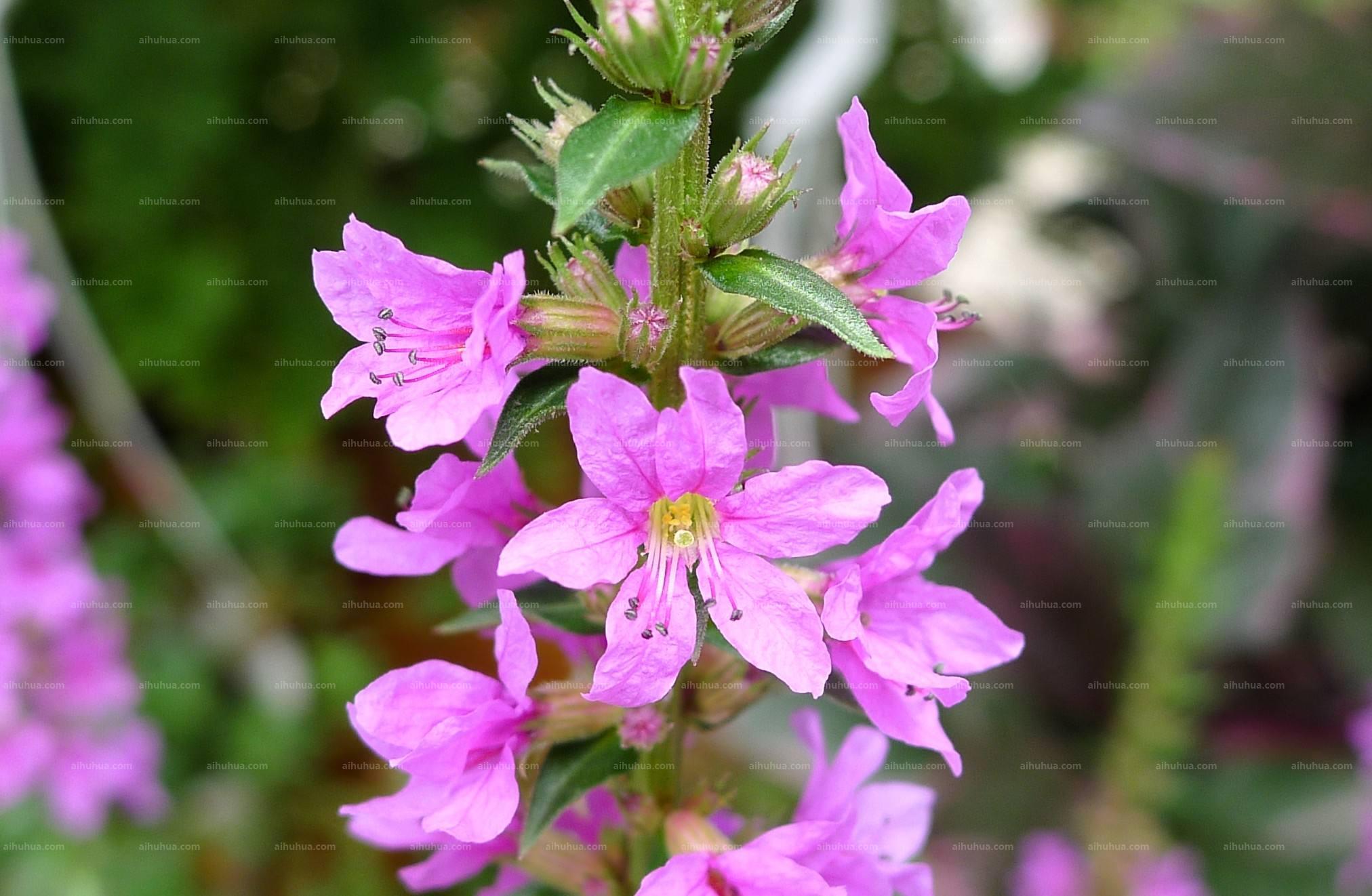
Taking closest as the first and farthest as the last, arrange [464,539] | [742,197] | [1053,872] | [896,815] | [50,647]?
1. [742,197]
2. [464,539]
3. [896,815]
4. [1053,872]
5. [50,647]

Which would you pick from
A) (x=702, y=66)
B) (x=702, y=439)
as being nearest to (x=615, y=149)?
(x=702, y=66)

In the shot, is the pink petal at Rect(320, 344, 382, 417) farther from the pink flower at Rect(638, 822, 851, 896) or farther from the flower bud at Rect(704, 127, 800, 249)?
the pink flower at Rect(638, 822, 851, 896)

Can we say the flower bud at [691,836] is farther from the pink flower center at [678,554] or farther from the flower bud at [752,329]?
the flower bud at [752,329]

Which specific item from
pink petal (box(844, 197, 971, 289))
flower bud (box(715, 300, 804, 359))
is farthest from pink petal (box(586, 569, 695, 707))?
pink petal (box(844, 197, 971, 289))

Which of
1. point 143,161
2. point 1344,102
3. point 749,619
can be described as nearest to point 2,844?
point 143,161

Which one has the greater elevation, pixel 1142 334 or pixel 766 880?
pixel 766 880

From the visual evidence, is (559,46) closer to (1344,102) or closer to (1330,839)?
(1344,102)

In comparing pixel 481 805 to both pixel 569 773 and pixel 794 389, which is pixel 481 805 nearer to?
pixel 569 773
